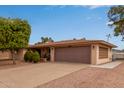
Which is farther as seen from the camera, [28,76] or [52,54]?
[52,54]

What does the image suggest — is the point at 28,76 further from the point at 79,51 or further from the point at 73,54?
the point at 73,54

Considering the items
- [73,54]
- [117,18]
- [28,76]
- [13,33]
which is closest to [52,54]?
[73,54]

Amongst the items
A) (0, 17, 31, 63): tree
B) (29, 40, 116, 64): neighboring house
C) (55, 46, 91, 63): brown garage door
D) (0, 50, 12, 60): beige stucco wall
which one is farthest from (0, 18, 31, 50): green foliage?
(0, 50, 12, 60): beige stucco wall

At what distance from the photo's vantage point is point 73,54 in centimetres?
1995

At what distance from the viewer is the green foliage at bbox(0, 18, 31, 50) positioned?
15836 mm

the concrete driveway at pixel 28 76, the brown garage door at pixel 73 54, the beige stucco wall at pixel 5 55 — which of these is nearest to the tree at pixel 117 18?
the brown garage door at pixel 73 54

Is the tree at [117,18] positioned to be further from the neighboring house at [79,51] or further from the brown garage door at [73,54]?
the brown garage door at [73,54]

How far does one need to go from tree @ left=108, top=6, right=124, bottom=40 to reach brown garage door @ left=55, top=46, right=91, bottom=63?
1117cm

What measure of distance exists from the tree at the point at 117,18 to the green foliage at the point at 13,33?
15.2 meters

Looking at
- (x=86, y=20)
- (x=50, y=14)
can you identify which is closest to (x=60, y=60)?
(x=50, y=14)

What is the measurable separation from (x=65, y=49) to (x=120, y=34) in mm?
11907

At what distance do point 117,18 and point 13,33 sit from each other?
17.6 metres
